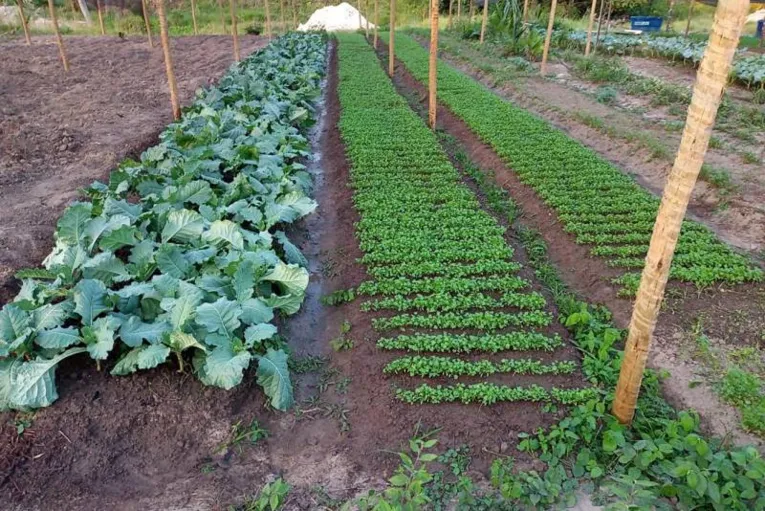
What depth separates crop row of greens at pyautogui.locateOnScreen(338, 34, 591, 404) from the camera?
4395 mm

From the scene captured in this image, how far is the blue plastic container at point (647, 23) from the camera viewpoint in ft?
85.9

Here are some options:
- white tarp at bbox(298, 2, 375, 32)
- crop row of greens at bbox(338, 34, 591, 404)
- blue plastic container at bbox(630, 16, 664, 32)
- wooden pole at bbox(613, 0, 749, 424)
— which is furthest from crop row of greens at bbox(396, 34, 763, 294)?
white tarp at bbox(298, 2, 375, 32)

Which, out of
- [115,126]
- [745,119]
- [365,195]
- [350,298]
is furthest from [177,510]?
[745,119]

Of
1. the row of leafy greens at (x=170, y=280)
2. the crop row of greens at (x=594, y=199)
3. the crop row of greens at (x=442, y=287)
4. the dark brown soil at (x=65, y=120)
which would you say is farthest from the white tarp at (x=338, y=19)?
the row of leafy greens at (x=170, y=280)

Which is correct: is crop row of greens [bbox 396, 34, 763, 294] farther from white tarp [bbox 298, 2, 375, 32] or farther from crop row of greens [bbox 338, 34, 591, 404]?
white tarp [bbox 298, 2, 375, 32]

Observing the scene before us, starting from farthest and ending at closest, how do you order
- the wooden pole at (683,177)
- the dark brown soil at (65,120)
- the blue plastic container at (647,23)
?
the blue plastic container at (647,23)
the dark brown soil at (65,120)
the wooden pole at (683,177)

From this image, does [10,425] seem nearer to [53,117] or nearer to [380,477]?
[380,477]

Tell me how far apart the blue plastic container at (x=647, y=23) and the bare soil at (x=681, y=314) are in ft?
78.2

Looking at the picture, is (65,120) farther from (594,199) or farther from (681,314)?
(681,314)

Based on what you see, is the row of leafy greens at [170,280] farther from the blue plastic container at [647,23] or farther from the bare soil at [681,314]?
the blue plastic container at [647,23]

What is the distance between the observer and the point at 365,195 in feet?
24.3

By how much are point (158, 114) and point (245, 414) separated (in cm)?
930

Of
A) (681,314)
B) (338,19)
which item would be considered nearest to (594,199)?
(681,314)

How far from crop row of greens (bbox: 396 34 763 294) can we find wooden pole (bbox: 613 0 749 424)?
87.2 inches
